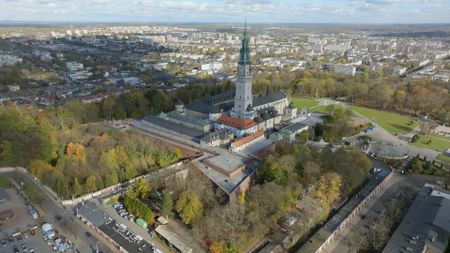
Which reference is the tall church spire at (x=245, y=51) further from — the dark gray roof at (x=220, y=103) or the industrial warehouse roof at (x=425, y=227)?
the industrial warehouse roof at (x=425, y=227)

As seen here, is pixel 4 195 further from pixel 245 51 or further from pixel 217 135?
pixel 245 51

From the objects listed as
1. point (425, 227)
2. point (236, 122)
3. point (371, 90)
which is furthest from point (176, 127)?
point (371, 90)

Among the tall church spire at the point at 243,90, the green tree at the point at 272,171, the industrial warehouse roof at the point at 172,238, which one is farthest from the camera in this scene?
the tall church spire at the point at 243,90

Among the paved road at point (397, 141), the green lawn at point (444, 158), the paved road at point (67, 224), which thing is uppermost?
the paved road at point (397, 141)

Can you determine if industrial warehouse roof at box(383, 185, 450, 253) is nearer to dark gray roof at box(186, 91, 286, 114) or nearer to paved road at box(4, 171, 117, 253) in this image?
paved road at box(4, 171, 117, 253)

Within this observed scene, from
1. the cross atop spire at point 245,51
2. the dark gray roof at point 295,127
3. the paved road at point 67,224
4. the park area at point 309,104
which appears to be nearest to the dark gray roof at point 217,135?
the dark gray roof at point 295,127
